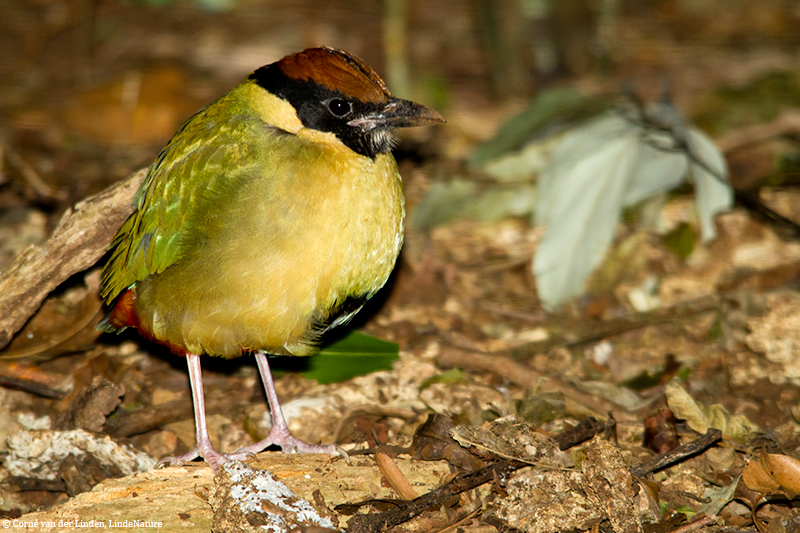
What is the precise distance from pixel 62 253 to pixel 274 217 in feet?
4.06

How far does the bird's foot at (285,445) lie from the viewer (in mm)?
3574

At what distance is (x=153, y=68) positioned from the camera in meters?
7.15

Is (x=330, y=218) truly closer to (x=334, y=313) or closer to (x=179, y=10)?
(x=334, y=313)

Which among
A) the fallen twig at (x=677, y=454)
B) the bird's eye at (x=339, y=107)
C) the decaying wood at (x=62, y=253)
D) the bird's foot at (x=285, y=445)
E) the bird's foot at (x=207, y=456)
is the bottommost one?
the fallen twig at (x=677, y=454)

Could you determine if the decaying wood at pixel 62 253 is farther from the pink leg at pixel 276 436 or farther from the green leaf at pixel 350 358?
the green leaf at pixel 350 358

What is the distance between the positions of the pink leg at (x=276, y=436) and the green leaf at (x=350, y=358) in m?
0.32

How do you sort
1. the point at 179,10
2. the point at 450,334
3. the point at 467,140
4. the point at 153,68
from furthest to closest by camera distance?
the point at 179,10 → the point at 153,68 → the point at 467,140 → the point at 450,334

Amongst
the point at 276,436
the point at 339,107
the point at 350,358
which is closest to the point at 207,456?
the point at 276,436

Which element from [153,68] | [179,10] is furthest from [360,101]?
[179,10]

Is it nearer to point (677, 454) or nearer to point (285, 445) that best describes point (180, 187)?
point (285, 445)

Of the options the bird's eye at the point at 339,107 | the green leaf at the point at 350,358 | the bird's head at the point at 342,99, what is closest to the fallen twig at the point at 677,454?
the green leaf at the point at 350,358

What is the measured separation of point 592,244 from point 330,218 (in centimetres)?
209

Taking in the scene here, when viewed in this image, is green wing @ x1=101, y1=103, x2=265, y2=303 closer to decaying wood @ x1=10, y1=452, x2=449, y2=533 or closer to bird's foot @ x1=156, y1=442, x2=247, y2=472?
bird's foot @ x1=156, y1=442, x2=247, y2=472

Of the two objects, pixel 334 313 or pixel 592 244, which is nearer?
pixel 334 313
